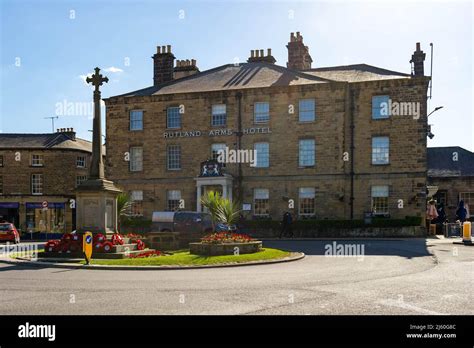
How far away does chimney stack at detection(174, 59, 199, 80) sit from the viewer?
4275 cm

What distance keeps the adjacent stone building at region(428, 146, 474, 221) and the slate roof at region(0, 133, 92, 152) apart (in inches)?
1281

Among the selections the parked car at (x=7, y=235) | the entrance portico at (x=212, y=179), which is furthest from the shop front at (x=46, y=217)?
the entrance portico at (x=212, y=179)

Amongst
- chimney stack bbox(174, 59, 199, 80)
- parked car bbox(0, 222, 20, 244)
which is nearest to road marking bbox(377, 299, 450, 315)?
parked car bbox(0, 222, 20, 244)

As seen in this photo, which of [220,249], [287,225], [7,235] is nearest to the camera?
[220,249]

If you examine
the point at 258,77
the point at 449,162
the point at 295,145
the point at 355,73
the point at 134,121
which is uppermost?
the point at 355,73

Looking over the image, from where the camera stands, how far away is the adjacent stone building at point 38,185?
145 ft

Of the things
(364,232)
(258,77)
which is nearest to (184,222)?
(364,232)

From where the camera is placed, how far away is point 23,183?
44375 mm

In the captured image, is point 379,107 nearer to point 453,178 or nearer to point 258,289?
point 453,178

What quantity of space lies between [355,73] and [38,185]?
29168 mm

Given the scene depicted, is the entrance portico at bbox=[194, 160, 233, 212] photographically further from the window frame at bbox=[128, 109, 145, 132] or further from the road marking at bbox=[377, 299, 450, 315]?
the road marking at bbox=[377, 299, 450, 315]

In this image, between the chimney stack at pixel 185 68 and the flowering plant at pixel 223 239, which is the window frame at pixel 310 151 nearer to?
the chimney stack at pixel 185 68

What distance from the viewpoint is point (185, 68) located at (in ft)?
140
